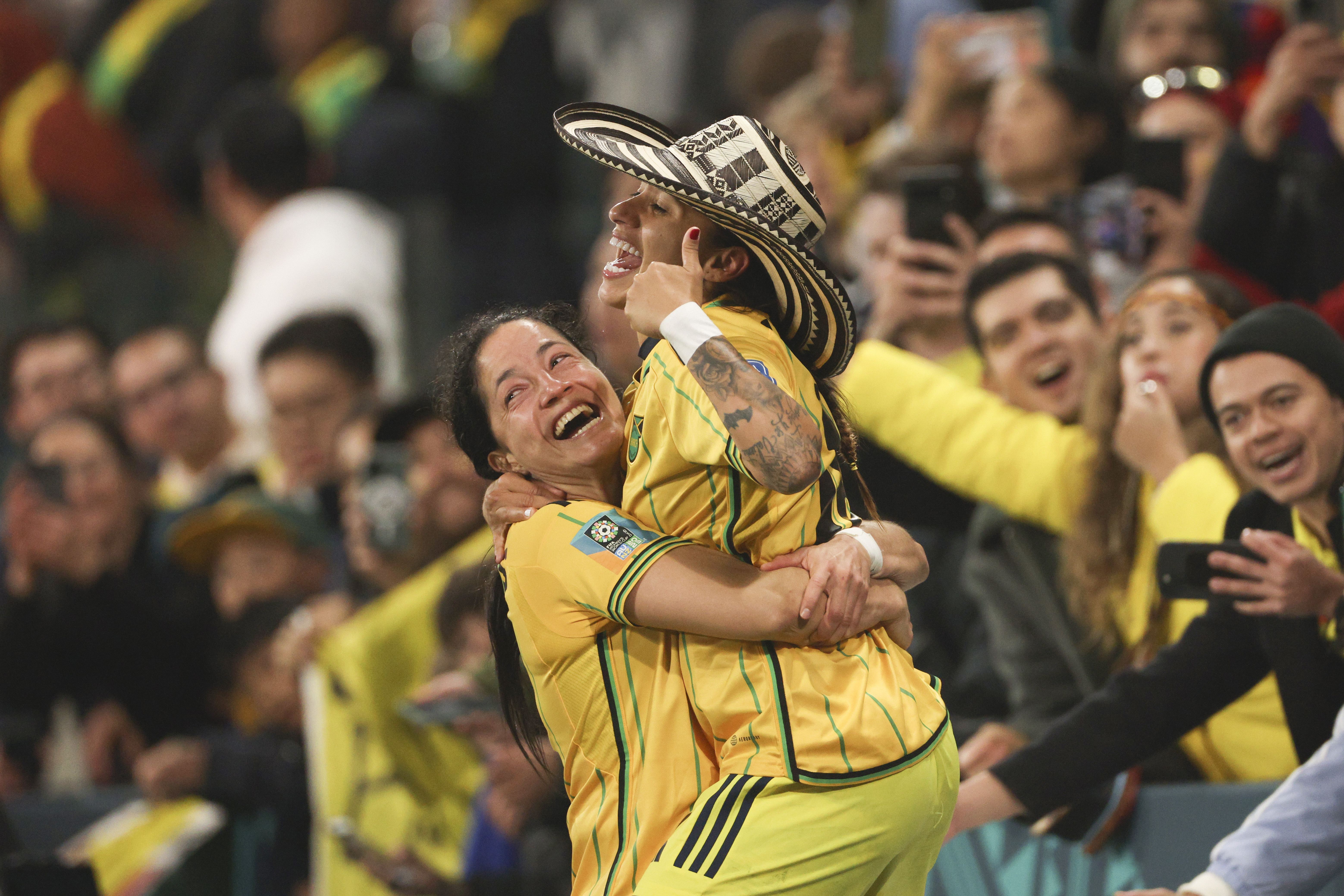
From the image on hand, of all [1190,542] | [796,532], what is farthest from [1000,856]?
[796,532]

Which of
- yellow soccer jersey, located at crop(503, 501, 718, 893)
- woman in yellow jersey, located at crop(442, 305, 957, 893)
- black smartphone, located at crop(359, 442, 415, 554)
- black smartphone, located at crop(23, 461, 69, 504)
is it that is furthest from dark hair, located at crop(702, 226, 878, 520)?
black smartphone, located at crop(23, 461, 69, 504)

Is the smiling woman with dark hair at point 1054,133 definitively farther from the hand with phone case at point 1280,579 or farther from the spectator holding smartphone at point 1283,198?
the hand with phone case at point 1280,579

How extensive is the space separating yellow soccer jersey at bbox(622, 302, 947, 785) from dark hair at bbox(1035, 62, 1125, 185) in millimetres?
2683

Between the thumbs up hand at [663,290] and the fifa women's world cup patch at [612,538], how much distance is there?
0.31 meters

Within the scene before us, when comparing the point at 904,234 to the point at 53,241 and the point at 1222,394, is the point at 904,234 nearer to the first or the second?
the point at 1222,394

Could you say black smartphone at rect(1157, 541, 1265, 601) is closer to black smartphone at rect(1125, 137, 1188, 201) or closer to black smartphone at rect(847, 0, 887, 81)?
black smartphone at rect(1125, 137, 1188, 201)

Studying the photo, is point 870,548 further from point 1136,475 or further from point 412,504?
point 412,504

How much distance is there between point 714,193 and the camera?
2.75m

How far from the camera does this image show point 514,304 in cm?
338

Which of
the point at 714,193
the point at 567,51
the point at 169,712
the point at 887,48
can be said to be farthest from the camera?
the point at 567,51

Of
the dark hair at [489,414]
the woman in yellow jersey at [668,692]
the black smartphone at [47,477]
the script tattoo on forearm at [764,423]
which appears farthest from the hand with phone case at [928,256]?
the black smartphone at [47,477]

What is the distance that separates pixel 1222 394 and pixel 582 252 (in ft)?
16.3

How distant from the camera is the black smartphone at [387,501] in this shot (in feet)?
18.2

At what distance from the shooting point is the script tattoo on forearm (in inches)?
102
